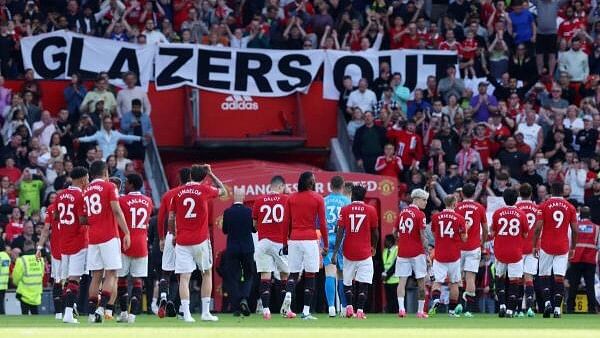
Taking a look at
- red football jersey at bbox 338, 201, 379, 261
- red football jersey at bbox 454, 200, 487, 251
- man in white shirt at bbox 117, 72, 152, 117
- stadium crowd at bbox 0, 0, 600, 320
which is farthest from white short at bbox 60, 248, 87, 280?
man in white shirt at bbox 117, 72, 152, 117

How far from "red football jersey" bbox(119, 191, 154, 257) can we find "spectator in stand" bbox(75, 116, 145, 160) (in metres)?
8.51

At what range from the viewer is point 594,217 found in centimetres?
3159

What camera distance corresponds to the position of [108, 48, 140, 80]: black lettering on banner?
1359 inches

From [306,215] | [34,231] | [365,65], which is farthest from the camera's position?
[365,65]

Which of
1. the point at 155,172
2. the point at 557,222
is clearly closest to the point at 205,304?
the point at 557,222

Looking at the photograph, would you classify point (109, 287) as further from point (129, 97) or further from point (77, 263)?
point (129, 97)

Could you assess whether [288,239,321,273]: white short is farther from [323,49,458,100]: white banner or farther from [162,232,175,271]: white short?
[323,49,458,100]: white banner

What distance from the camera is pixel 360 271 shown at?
24.9m

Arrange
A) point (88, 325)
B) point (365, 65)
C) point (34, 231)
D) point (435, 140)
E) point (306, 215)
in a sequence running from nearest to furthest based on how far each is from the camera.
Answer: point (88, 325) → point (306, 215) → point (34, 231) → point (435, 140) → point (365, 65)

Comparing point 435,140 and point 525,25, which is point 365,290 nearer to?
point 435,140

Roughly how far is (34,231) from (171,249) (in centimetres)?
555

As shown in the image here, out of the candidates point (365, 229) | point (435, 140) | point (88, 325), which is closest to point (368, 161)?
point (435, 140)

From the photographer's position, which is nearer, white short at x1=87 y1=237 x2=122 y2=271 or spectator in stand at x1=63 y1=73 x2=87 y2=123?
white short at x1=87 y1=237 x2=122 y2=271

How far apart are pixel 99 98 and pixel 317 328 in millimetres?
13094
